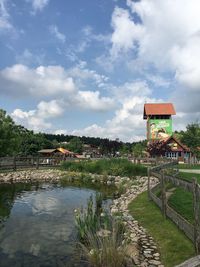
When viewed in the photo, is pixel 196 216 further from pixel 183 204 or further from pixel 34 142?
pixel 34 142

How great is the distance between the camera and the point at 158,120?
259ft

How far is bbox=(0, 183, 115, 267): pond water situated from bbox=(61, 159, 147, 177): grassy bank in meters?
11.5

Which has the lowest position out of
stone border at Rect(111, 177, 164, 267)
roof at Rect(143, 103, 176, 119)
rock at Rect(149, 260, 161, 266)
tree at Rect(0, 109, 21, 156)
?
rock at Rect(149, 260, 161, 266)

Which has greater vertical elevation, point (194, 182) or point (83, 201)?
point (194, 182)

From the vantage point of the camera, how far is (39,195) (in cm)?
1919

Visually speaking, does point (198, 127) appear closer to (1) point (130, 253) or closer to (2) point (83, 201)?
(2) point (83, 201)

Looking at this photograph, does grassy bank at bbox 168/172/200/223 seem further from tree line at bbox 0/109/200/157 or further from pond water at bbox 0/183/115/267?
tree line at bbox 0/109/200/157

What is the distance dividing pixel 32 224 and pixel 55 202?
491cm

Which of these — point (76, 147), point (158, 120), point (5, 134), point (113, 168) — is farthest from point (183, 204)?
point (76, 147)

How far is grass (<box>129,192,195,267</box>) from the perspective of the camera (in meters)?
7.19

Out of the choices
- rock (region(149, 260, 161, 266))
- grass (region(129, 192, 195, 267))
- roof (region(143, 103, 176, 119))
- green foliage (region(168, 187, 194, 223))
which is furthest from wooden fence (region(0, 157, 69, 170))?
roof (region(143, 103, 176, 119))

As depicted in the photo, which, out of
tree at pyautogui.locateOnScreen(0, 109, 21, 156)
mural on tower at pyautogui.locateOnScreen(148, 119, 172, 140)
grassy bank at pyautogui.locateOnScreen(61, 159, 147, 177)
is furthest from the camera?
mural on tower at pyautogui.locateOnScreen(148, 119, 172, 140)

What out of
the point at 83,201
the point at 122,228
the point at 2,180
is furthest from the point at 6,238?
the point at 2,180

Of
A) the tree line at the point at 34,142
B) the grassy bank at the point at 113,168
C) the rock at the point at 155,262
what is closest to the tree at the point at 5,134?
the tree line at the point at 34,142
